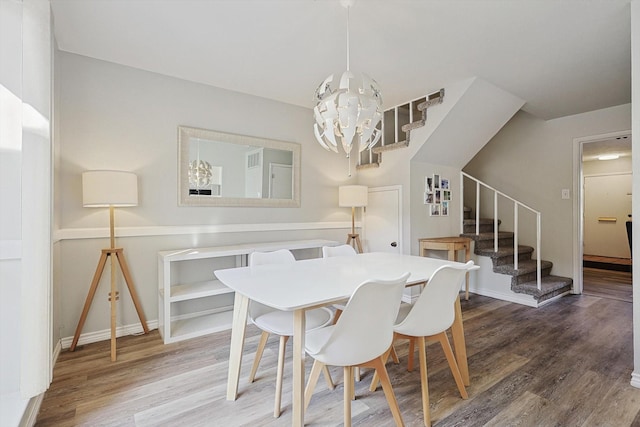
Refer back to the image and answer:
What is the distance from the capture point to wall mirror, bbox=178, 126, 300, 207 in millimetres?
2986

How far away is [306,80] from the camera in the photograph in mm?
3031

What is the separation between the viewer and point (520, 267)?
3.82 meters

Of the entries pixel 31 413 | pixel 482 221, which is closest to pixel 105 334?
pixel 31 413

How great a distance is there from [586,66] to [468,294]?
2664 mm

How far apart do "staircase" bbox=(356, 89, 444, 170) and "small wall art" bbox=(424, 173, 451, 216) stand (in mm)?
605

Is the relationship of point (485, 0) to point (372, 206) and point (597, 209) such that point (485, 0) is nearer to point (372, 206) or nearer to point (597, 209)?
point (372, 206)

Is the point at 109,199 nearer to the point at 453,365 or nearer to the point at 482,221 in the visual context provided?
the point at 453,365

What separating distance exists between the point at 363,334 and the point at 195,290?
1.91 meters

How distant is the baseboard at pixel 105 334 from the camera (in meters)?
2.44

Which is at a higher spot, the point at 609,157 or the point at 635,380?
the point at 609,157

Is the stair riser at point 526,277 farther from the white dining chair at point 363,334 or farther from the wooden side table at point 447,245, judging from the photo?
the white dining chair at point 363,334

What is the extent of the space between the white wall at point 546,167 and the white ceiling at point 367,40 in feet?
2.31

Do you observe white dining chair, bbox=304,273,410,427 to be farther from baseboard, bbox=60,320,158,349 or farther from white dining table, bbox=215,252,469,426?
baseboard, bbox=60,320,158,349

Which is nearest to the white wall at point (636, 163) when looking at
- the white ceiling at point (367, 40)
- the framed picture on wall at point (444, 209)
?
the white ceiling at point (367, 40)
